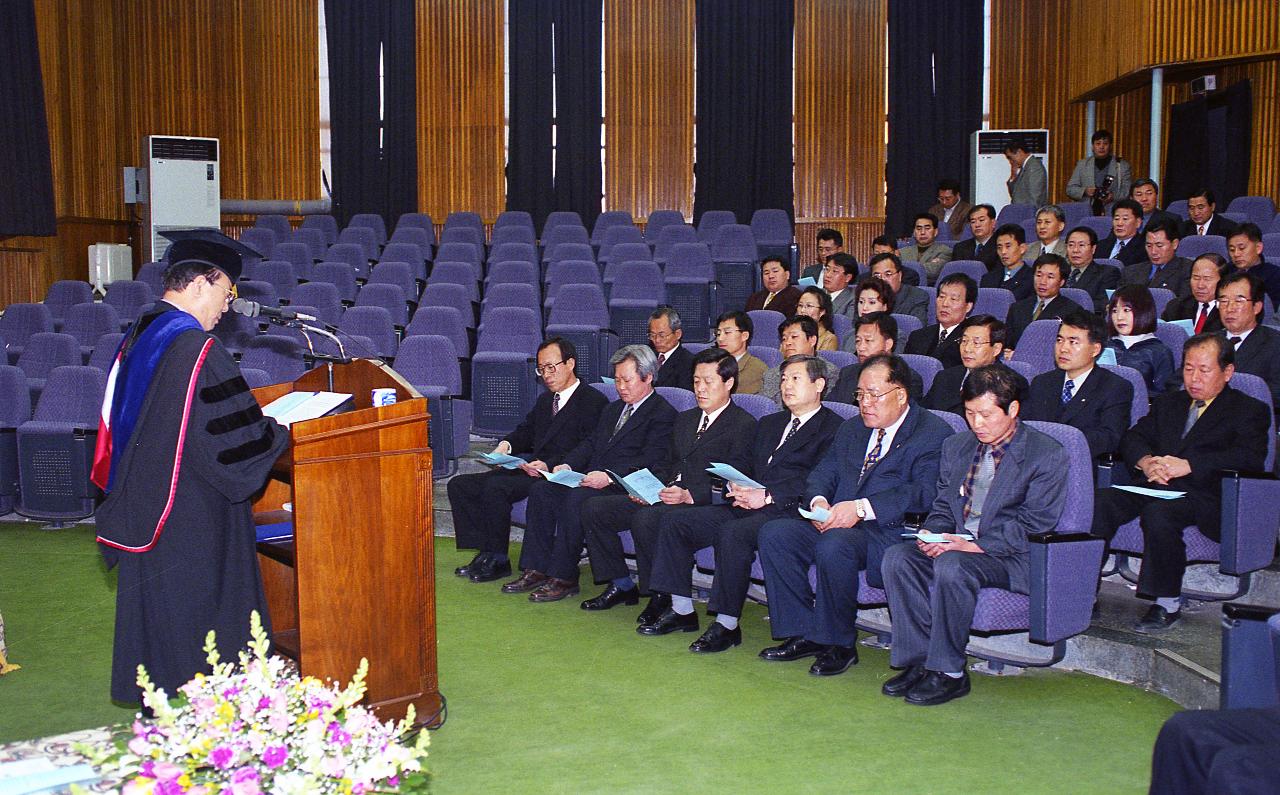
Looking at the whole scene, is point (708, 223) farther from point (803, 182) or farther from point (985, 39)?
point (985, 39)

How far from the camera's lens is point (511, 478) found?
5.75 meters

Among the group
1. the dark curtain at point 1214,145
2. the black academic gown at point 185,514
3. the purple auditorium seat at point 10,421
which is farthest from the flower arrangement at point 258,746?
the dark curtain at point 1214,145

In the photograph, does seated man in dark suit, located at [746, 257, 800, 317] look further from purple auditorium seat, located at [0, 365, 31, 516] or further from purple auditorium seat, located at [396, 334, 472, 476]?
purple auditorium seat, located at [0, 365, 31, 516]

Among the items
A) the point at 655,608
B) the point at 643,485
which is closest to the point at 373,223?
the point at 643,485

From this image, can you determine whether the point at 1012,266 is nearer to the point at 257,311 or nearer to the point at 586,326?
the point at 586,326

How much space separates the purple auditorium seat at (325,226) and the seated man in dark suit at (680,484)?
294 inches

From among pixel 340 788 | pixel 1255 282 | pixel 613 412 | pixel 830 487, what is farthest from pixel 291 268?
pixel 340 788

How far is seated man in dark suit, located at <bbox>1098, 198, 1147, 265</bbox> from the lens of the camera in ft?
26.1

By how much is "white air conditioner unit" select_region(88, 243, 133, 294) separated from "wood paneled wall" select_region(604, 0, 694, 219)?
505 centimetres

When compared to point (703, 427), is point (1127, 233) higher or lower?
higher

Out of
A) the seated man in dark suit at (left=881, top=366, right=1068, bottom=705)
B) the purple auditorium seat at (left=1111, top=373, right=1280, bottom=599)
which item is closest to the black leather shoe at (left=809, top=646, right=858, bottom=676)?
the seated man in dark suit at (left=881, top=366, right=1068, bottom=705)

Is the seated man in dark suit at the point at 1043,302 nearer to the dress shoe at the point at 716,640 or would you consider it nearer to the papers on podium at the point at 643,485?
the papers on podium at the point at 643,485

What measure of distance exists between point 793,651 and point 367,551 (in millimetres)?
1830

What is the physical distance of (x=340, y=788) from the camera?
158 cm
